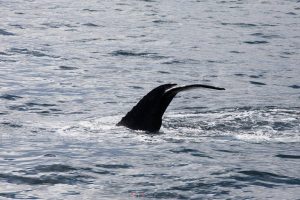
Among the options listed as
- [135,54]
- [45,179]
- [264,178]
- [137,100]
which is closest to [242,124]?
[264,178]

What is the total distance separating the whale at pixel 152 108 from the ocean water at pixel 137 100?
7.3 inches

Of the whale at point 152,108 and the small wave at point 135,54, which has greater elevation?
the whale at point 152,108

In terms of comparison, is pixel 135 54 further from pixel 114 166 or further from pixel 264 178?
pixel 264 178

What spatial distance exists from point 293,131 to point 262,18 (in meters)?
23.7

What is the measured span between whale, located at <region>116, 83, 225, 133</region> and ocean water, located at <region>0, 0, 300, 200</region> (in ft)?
0.61

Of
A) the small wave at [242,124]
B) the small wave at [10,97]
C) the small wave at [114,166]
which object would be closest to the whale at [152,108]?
the small wave at [242,124]

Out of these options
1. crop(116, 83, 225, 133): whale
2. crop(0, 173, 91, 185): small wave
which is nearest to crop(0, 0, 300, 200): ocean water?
crop(0, 173, 91, 185): small wave

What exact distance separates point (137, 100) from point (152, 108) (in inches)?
213

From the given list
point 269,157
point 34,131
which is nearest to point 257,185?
point 269,157

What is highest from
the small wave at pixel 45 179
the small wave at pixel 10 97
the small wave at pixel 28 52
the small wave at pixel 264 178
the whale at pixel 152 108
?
the whale at pixel 152 108

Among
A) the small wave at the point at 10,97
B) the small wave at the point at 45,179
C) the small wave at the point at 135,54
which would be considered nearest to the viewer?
the small wave at the point at 45,179

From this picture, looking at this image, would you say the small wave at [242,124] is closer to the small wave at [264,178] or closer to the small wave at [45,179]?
the small wave at [264,178]

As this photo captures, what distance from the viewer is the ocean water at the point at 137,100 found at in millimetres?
13320

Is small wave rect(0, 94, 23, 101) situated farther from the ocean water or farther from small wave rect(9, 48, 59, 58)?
small wave rect(9, 48, 59, 58)
